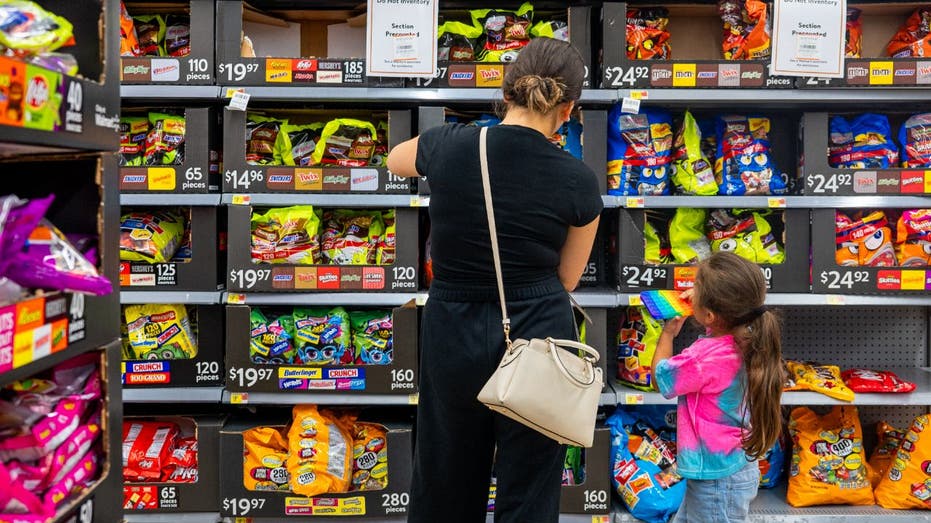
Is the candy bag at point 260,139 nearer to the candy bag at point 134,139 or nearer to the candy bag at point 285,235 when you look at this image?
the candy bag at point 285,235

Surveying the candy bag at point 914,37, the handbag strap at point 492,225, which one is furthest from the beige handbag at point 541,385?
the candy bag at point 914,37

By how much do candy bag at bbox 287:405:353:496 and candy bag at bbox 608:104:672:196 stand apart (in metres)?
1.51

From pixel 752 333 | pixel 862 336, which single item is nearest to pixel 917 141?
pixel 862 336

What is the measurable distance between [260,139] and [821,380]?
8.37 ft

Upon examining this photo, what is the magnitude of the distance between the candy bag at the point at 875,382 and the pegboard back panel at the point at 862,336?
0.27 m

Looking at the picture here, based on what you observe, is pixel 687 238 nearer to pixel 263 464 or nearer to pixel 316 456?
pixel 316 456

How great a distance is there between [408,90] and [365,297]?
84 cm

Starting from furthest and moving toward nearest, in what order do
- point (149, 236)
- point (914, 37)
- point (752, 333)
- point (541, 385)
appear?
point (914, 37)
point (149, 236)
point (752, 333)
point (541, 385)

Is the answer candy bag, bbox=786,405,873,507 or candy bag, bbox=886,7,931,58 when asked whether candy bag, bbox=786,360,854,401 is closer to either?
candy bag, bbox=786,405,873,507

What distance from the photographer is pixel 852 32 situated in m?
3.02

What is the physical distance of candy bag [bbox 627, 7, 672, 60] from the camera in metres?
2.96

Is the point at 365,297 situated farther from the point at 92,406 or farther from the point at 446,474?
the point at 92,406

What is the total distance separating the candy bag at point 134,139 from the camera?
2.93 metres

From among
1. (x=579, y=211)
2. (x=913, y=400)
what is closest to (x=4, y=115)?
(x=579, y=211)
